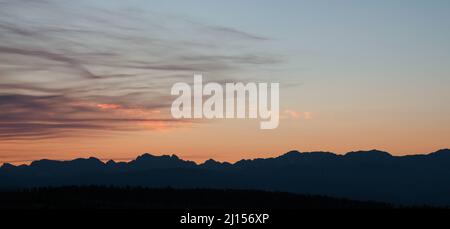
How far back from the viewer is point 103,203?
8256cm

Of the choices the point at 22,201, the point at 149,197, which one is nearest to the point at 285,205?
the point at 149,197

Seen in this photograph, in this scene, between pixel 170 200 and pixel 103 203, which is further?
pixel 170 200

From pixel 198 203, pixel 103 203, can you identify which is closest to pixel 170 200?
pixel 198 203

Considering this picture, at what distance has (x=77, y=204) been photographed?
79.2 m
